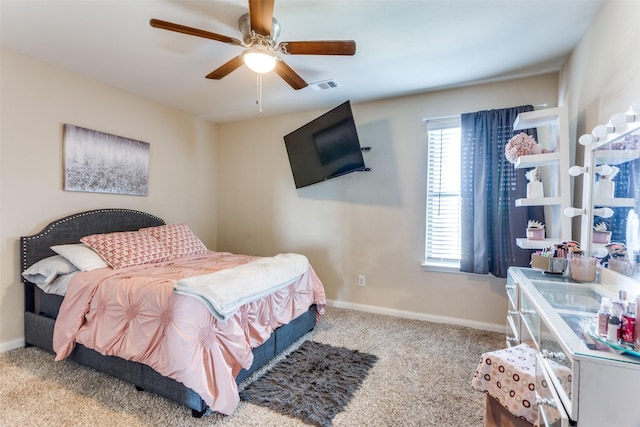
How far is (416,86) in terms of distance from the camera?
9.93ft

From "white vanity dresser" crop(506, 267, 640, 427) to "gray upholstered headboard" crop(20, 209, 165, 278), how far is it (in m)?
3.47

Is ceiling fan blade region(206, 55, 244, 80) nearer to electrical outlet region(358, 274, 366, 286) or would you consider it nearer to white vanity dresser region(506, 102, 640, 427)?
white vanity dresser region(506, 102, 640, 427)

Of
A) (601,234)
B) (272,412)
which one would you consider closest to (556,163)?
(601,234)

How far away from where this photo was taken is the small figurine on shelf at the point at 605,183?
1.59m

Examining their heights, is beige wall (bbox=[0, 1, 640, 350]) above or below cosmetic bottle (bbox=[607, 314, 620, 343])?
above

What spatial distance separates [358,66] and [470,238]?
1903mm

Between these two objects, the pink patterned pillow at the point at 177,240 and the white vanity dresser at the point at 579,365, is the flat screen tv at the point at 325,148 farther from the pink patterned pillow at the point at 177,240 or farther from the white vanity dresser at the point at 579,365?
the white vanity dresser at the point at 579,365

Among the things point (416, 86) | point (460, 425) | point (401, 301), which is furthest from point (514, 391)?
point (416, 86)

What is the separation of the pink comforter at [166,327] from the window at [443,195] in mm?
1712

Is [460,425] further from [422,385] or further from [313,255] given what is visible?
[313,255]

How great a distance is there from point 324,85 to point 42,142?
256cm

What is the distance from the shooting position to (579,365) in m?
0.84

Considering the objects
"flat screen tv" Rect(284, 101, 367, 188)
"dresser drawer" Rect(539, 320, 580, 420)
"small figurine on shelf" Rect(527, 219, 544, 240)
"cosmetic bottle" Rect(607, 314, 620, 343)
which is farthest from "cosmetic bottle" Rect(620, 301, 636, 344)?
"flat screen tv" Rect(284, 101, 367, 188)

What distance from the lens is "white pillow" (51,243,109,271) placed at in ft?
7.77
